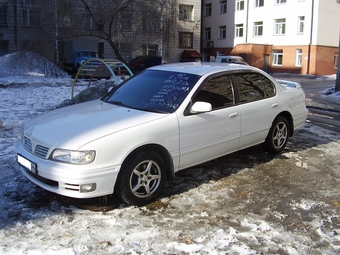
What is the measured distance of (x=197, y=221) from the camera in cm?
413

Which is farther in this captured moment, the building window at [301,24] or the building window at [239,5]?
the building window at [239,5]

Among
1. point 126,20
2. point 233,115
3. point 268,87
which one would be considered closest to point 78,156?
point 233,115

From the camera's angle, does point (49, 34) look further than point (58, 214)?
Yes

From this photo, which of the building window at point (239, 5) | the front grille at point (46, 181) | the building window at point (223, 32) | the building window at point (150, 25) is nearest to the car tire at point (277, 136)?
the front grille at point (46, 181)

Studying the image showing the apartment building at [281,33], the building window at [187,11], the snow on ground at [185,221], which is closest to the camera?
the snow on ground at [185,221]

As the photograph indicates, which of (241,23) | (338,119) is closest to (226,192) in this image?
(338,119)

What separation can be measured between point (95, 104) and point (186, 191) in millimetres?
1797

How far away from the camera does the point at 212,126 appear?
5.12 m

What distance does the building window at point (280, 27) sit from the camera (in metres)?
37.3

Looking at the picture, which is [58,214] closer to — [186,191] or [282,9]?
[186,191]

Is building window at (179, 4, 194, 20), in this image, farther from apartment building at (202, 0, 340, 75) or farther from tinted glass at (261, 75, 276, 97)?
tinted glass at (261, 75, 276, 97)

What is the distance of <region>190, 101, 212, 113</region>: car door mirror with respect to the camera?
478cm

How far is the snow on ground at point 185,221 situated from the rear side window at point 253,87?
3.81 feet

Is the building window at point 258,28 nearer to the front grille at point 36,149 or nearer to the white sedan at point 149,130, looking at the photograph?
the white sedan at point 149,130
